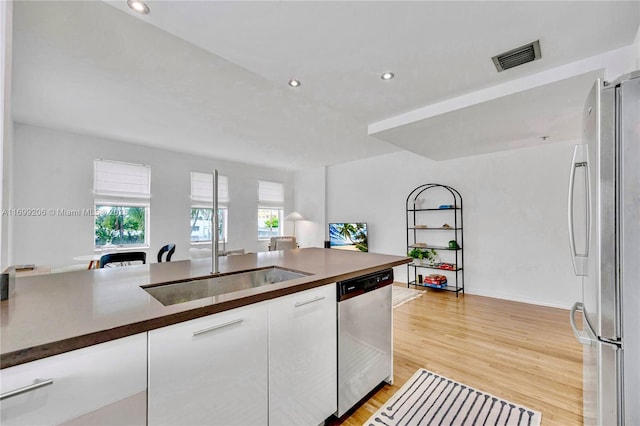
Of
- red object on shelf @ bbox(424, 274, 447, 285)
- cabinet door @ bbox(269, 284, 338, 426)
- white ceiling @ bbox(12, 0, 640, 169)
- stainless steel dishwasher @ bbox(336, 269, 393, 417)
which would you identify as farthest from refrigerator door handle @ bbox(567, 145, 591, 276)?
red object on shelf @ bbox(424, 274, 447, 285)

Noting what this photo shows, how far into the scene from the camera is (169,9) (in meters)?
1.63

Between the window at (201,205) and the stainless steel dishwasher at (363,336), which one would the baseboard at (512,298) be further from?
the window at (201,205)

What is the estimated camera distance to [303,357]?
1421mm

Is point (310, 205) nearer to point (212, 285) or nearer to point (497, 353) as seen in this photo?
point (497, 353)

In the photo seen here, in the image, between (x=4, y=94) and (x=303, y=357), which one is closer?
(x=4, y=94)

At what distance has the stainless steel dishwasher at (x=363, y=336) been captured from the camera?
1641 mm

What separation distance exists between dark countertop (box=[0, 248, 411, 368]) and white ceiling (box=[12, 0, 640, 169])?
5.15ft

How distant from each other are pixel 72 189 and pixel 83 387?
4.95m

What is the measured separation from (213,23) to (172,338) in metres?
1.83

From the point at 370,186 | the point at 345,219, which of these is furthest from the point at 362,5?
the point at 345,219

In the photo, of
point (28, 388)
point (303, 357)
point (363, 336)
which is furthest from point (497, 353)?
point (28, 388)

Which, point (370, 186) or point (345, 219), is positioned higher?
point (370, 186)

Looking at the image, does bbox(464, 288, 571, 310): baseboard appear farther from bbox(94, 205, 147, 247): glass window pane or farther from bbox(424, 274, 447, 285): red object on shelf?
bbox(94, 205, 147, 247): glass window pane

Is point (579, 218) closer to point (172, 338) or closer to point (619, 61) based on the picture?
point (619, 61)
